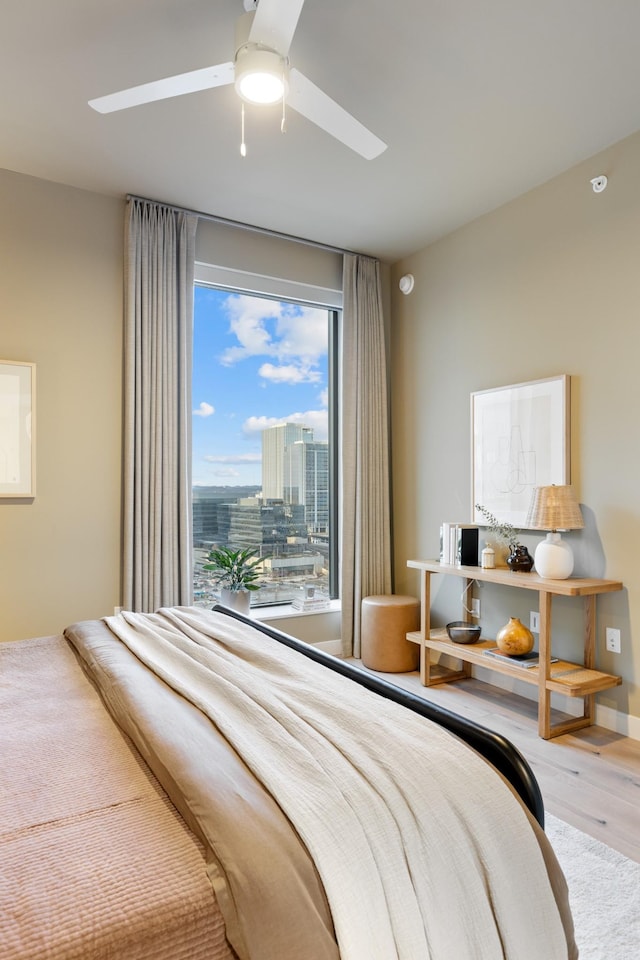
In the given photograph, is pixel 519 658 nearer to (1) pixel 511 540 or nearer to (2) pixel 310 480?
(1) pixel 511 540

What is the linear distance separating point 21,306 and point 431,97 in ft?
7.63

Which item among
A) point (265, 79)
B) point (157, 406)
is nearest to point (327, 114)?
point (265, 79)

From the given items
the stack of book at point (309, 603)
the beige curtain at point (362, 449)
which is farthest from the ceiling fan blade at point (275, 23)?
the stack of book at point (309, 603)

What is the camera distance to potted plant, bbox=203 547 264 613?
12.2 feet

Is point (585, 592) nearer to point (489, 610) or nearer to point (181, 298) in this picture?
point (489, 610)

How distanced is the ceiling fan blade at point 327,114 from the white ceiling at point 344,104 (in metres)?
0.30

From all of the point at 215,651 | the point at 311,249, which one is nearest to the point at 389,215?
the point at 311,249

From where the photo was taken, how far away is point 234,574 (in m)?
3.87

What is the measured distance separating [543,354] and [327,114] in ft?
5.93

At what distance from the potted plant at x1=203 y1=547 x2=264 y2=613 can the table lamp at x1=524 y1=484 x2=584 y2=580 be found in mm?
1784

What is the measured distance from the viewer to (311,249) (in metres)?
4.20

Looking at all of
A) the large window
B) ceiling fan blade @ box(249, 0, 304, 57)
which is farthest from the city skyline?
ceiling fan blade @ box(249, 0, 304, 57)

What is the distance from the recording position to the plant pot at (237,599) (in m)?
3.71

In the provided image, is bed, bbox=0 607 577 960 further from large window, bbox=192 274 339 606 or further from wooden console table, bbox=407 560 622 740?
large window, bbox=192 274 339 606
